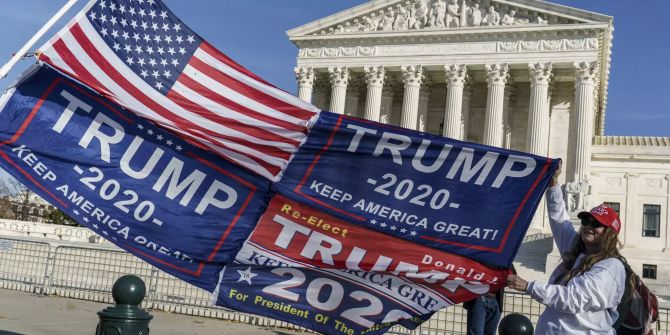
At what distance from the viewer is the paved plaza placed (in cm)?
869

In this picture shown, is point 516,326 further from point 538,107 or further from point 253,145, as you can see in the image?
point 538,107

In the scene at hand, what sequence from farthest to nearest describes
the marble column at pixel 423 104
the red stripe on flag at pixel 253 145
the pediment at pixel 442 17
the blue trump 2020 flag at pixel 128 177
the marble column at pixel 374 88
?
the marble column at pixel 423 104, the marble column at pixel 374 88, the pediment at pixel 442 17, the red stripe on flag at pixel 253 145, the blue trump 2020 flag at pixel 128 177

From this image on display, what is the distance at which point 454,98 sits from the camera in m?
41.7

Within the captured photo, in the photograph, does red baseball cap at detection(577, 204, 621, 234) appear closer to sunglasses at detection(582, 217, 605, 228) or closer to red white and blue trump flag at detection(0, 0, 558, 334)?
sunglasses at detection(582, 217, 605, 228)

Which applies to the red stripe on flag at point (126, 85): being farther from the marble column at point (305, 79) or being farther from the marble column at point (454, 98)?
the marble column at point (305, 79)

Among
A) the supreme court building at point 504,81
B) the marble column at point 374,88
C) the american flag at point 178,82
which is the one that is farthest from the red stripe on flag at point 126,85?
the marble column at point 374,88

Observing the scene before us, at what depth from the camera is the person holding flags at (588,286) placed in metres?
3.68

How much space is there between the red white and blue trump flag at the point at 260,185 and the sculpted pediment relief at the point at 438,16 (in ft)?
124

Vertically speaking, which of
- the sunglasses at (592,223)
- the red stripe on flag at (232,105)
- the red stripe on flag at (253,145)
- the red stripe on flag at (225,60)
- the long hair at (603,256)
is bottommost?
the long hair at (603,256)

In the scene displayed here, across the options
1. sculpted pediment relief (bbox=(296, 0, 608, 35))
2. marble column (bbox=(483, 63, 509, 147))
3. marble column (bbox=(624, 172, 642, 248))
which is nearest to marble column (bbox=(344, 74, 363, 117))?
sculpted pediment relief (bbox=(296, 0, 608, 35))

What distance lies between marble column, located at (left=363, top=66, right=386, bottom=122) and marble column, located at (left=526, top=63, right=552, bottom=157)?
9922 mm

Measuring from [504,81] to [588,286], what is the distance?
39.1 metres

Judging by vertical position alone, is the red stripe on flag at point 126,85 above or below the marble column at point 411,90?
below

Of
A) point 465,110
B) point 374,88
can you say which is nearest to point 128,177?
point 374,88
